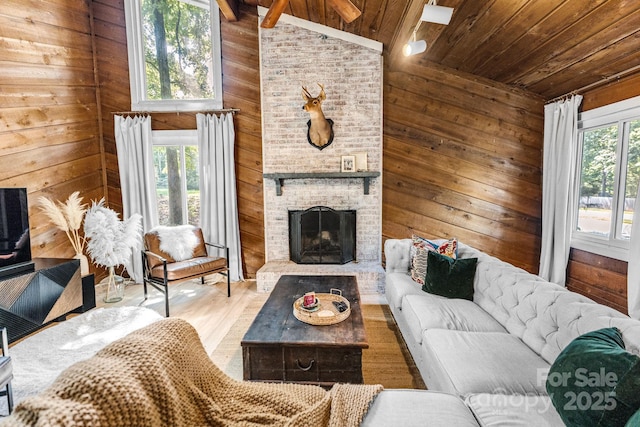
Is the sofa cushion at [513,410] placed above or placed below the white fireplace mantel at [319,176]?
below

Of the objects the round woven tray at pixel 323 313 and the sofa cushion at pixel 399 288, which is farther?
the sofa cushion at pixel 399 288

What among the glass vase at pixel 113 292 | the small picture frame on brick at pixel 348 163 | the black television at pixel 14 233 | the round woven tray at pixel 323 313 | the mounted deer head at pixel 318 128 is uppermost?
the mounted deer head at pixel 318 128

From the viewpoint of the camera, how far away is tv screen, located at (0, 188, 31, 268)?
9.05 ft

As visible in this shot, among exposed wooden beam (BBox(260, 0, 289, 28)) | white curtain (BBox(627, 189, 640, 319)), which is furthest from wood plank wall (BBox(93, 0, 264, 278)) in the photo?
white curtain (BBox(627, 189, 640, 319))

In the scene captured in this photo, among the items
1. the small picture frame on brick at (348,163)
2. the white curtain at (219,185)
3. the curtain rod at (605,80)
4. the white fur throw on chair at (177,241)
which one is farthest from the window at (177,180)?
the curtain rod at (605,80)

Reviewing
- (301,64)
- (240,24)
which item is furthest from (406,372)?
(240,24)

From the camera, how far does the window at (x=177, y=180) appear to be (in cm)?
442

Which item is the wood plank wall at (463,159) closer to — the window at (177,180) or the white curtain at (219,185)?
the white curtain at (219,185)

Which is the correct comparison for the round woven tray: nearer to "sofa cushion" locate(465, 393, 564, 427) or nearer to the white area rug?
"sofa cushion" locate(465, 393, 564, 427)

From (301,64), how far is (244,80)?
0.81m

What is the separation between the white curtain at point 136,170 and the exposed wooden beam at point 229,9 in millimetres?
1714

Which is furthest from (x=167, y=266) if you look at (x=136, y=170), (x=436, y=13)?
(x=436, y=13)

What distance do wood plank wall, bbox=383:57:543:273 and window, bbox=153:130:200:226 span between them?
107 inches

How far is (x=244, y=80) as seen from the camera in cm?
421
